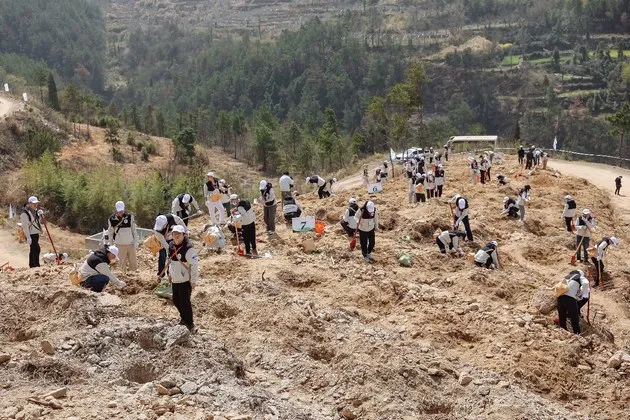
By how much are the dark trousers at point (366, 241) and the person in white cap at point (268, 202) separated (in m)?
2.53

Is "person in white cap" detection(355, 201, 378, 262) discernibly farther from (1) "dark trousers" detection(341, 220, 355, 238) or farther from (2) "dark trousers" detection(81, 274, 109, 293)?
(2) "dark trousers" detection(81, 274, 109, 293)

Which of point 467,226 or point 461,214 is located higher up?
point 461,214

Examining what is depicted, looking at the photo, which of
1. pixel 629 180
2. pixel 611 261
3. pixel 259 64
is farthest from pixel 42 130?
pixel 259 64

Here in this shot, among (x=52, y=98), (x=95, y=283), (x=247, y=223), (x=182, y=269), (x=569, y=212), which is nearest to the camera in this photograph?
(x=182, y=269)

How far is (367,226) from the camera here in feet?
47.1

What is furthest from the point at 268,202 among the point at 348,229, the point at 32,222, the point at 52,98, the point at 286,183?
the point at 52,98

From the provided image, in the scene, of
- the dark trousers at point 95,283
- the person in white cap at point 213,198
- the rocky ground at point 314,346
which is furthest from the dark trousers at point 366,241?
the dark trousers at point 95,283

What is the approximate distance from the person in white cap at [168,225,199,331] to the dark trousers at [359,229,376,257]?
6054 mm

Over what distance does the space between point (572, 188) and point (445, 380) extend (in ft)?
64.9

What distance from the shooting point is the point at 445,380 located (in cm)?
923

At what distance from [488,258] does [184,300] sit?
790 cm

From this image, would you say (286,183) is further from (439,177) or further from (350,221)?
(439,177)

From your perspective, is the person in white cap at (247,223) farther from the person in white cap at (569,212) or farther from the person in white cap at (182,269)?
the person in white cap at (569,212)

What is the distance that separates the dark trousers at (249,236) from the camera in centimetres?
1382
